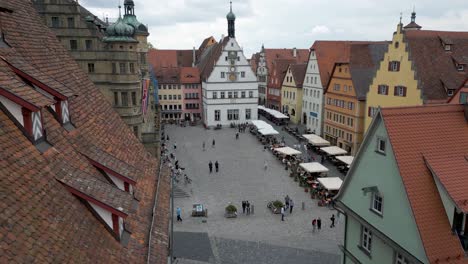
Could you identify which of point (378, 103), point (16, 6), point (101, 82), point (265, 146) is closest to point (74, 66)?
point (16, 6)

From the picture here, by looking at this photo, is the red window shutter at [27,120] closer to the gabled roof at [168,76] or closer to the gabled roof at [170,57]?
the gabled roof at [168,76]

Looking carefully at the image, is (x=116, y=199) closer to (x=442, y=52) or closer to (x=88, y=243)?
(x=88, y=243)

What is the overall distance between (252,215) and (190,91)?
40.4 metres

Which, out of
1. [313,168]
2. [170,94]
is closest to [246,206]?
[313,168]

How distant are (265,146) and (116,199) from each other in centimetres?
3510

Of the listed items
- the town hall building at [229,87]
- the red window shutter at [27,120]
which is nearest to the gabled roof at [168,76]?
the town hall building at [229,87]

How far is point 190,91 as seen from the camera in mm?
61375

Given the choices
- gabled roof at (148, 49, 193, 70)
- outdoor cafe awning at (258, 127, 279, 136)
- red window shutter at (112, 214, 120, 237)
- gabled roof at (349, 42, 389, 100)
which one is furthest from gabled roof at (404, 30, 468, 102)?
gabled roof at (148, 49, 193, 70)

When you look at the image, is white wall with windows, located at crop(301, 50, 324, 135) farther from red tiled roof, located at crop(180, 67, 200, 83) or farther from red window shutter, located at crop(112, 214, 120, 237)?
red window shutter, located at crop(112, 214, 120, 237)

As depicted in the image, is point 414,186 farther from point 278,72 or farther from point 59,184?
point 278,72

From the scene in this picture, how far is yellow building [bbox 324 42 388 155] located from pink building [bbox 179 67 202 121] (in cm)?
2434

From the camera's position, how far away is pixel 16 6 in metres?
9.99

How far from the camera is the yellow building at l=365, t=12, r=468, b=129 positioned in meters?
28.7

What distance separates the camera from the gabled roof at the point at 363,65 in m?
37.6
